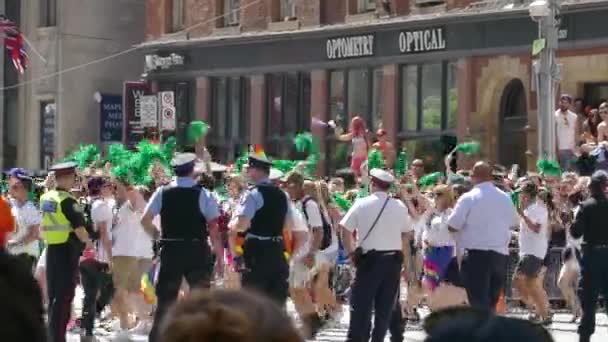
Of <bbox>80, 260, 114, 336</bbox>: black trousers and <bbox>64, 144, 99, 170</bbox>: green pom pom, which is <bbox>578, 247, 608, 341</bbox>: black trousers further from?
<bbox>64, 144, 99, 170</bbox>: green pom pom

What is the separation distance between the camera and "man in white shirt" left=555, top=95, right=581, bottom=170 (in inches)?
960

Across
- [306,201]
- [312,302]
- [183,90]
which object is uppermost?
[183,90]

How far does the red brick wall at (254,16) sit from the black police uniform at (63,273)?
2255cm

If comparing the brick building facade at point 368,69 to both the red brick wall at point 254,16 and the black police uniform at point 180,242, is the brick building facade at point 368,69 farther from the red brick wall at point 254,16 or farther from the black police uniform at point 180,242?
the black police uniform at point 180,242

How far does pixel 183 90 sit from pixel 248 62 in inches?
108

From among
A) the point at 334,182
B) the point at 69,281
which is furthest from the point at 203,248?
the point at 334,182

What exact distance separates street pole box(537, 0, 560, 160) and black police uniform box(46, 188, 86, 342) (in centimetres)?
1062

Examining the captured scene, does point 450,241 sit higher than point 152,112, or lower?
lower

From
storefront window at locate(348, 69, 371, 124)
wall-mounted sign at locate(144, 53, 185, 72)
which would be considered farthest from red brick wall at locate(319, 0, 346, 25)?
wall-mounted sign at locate(144, 53, 185, 72)

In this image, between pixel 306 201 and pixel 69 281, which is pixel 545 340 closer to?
pixel 69 281

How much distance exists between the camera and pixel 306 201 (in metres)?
15.6

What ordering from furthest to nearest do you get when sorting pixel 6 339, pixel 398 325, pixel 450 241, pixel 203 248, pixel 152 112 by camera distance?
pixel 152 112 → pixel 450 241 → pixel 398 325 → pixel 203 248 → pixel 6 339

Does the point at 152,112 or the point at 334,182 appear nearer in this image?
the point at 334,182

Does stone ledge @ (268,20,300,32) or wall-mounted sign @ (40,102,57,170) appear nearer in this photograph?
stone ledge @ (268,20,300,32)
